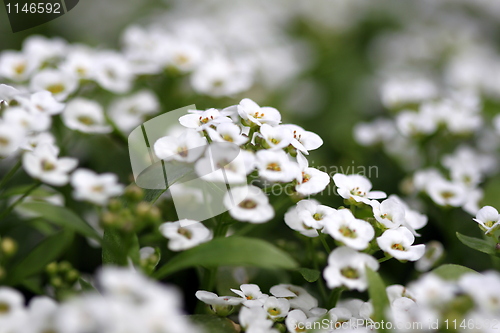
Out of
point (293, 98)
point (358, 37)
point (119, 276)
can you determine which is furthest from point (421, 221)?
point (358, 37)

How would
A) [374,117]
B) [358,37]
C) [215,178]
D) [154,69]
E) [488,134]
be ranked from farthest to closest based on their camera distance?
[358,37] → [374,117] → [488,134] → [154,69] → [215,178]

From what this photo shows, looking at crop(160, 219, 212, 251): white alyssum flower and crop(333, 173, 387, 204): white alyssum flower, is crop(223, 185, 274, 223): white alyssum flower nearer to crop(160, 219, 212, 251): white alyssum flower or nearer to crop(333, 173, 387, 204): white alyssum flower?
crop(160, 219, 212, 251): white alyssum flower

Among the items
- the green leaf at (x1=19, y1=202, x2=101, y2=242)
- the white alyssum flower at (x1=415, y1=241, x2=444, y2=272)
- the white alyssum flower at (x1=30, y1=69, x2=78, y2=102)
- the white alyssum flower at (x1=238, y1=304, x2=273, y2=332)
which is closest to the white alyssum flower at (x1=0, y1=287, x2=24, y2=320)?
the green leaf at (x1=19, y1=202, x2=101, y2=242)

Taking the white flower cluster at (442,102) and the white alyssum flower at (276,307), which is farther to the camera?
the white flower cluster at (442,102)

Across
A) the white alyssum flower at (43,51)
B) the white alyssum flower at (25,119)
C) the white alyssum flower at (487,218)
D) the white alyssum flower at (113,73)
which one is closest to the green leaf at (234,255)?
the white alyssum flower at (25,119)

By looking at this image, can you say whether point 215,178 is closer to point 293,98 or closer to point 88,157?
point 88,157

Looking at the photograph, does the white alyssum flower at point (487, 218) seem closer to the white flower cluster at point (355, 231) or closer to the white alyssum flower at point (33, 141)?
the white flower cluster at point (355, 231)
